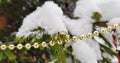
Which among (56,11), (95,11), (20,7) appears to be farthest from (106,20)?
(20,7)

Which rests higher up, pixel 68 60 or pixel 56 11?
pixel 56 11

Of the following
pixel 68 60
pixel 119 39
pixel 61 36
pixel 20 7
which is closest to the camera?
pixel 61 36

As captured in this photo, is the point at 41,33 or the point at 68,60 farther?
the point at 68,60

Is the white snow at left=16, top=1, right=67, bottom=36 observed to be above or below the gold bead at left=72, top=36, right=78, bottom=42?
above

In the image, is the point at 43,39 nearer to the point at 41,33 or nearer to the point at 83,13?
the point at 41,33

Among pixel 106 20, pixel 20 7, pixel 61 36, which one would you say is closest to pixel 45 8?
pixel 61 36

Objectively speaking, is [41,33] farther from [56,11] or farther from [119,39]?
[119,39]

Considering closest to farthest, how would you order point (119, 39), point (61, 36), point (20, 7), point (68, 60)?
point (61, 36) → point (68, 60) → point (119, 39) → point (20, 7)

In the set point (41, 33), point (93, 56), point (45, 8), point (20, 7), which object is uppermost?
point (20, 7)

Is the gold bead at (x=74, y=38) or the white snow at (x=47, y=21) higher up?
the white snow at (x=47, y=21)
